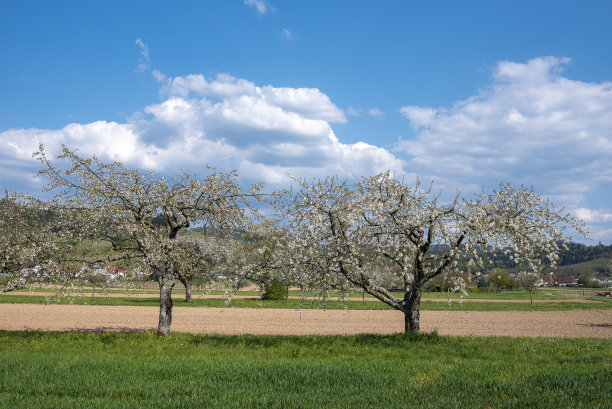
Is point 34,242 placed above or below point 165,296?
above

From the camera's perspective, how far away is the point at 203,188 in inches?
834

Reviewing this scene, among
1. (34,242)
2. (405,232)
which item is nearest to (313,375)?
(405,232)

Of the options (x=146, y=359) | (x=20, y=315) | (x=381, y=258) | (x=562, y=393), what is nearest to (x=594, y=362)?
(x=562, y=393)

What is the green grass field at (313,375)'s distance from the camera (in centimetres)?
1011

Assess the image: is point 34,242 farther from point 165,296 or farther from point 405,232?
point 405,232

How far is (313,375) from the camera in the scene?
1225 cm

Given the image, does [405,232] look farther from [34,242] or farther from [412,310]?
[34,242]

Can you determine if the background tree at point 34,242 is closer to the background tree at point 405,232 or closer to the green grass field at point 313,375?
the green grass field at point 313,375

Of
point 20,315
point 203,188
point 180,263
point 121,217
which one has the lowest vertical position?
point 20,315

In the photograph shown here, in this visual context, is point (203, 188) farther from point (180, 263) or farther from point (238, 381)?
point (238, 381)

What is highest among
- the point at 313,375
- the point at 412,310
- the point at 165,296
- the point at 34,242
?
the point at 34,242

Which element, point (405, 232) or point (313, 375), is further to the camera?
point (405, 232)

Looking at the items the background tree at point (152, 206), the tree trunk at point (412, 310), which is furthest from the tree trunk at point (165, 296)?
the tree trunk at point (412, 310)

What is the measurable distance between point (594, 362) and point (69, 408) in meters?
15.6
